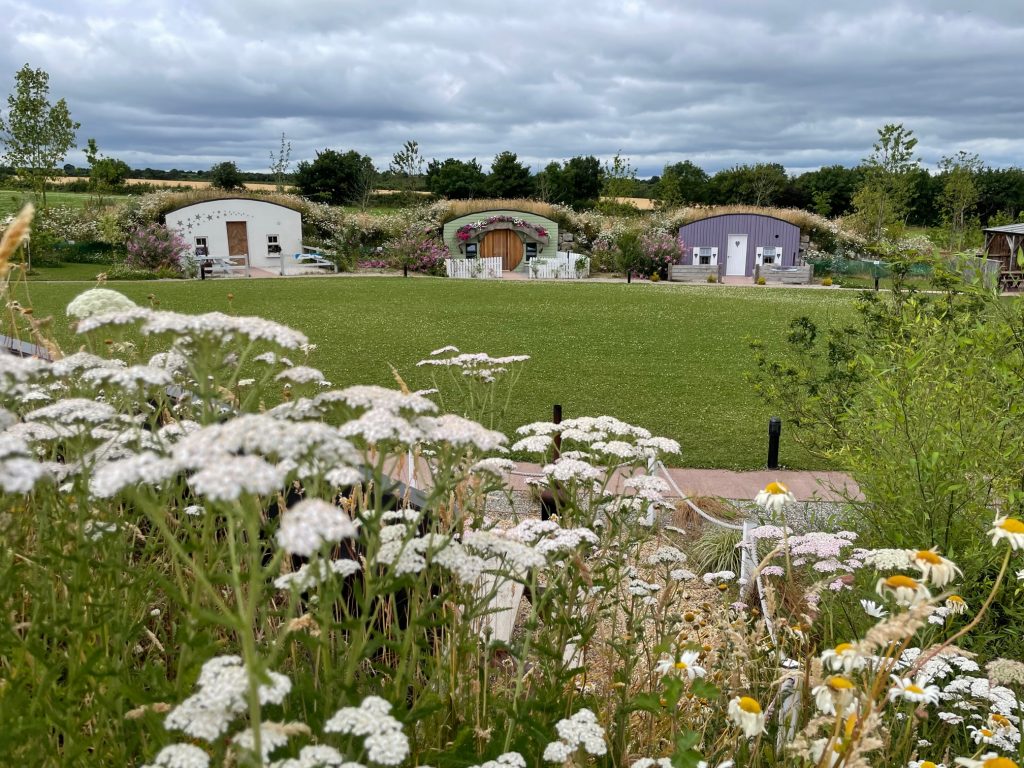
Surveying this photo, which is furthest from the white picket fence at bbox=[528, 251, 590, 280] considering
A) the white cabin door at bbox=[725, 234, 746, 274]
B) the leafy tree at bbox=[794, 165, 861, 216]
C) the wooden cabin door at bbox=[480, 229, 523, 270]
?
the leafy tree at bbox=[794, 165, 861, 216]

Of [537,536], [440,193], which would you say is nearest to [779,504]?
[537,536]

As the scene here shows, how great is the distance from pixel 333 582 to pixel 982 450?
332 cm

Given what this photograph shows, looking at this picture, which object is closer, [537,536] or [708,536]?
[537,536]

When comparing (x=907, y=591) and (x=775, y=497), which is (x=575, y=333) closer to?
(x=775, y=497)

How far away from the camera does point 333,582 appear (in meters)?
1.54

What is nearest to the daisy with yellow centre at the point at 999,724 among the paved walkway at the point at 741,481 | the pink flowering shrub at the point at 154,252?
the paved walkway at the point at 741,481

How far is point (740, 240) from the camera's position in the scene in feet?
112

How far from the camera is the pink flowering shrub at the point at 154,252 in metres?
28.1

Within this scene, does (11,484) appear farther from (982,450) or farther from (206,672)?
(982,450)

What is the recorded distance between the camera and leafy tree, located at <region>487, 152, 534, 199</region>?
55625mm

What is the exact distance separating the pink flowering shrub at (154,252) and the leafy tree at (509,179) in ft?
98.1

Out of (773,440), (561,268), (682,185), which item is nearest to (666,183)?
(682,185)

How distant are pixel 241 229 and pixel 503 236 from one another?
10475 mm

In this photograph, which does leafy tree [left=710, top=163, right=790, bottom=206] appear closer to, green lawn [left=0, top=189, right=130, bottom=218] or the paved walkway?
green lawn [left=0, top=189, right=130, bottom=218]
